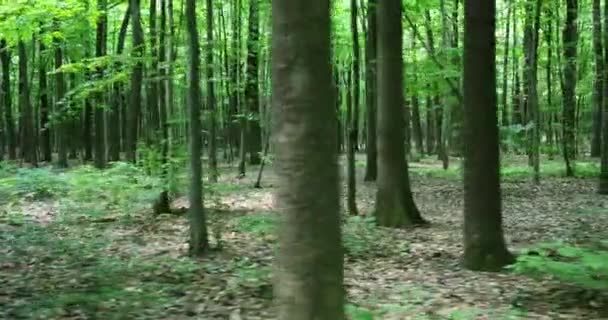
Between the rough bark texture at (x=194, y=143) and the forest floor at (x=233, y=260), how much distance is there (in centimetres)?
34

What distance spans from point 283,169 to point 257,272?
17.6 ft

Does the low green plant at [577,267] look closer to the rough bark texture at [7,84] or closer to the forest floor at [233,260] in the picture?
the forest floor at [233,260]

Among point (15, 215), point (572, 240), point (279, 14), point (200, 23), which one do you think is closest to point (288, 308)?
point (279, 14)

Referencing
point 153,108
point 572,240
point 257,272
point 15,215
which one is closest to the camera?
point 257,272

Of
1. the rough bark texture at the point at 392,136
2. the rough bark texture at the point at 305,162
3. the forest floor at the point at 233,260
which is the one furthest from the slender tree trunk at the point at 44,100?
the rough bark texture at the point at 305,162

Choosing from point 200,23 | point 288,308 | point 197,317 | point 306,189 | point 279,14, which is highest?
point 200,23

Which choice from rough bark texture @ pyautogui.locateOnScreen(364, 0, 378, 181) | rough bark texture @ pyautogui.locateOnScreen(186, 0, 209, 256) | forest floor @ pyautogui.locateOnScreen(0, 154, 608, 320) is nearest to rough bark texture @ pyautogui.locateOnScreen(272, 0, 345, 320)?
forest floor @ pyautogui.locateOnScreen(0, 154, 608, 320)

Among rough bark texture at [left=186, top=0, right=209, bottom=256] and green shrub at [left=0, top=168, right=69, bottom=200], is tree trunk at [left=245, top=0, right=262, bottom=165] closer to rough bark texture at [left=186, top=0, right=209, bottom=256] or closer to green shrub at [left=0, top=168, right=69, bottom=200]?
green shrub at [left=0, top=168, right=69, bottom=200]

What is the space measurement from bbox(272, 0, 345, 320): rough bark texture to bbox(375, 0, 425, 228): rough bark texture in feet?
29.5

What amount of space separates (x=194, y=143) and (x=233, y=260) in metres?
1.81

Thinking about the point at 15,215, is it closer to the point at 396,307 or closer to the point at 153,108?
the point at 153,108

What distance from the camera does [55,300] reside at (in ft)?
24.3

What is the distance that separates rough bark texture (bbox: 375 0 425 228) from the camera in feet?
40.6

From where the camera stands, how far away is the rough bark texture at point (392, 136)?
12375mm
